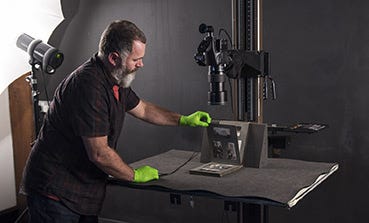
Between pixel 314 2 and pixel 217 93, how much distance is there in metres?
1.07

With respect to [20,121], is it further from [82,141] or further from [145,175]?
[145,175]

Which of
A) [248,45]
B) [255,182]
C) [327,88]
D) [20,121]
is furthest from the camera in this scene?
[20,121]

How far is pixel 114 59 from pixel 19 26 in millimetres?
1172

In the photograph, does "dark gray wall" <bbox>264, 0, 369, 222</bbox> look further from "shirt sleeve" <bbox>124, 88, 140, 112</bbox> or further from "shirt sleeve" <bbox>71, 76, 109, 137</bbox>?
"shirt sleeve" <bbox>71, 76, 109, 137</bbox>

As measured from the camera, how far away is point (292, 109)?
2.63 meters

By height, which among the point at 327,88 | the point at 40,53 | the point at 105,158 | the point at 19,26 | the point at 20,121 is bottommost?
the point at 20,121

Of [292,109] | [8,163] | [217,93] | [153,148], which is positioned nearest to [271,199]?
[217,93]

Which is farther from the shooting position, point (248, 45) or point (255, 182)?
point (248, 45)

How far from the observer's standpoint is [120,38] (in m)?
1.81

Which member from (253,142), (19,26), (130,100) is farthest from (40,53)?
(253,142)

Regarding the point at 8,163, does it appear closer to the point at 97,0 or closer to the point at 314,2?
the point at 97,0

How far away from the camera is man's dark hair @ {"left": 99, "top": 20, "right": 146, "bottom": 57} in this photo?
1.81 m

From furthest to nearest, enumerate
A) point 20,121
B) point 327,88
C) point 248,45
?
point 20,121, point 327,88, point 248,45

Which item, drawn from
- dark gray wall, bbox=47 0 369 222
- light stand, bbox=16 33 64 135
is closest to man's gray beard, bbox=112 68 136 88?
light stand, bbox=16 33 64 135
